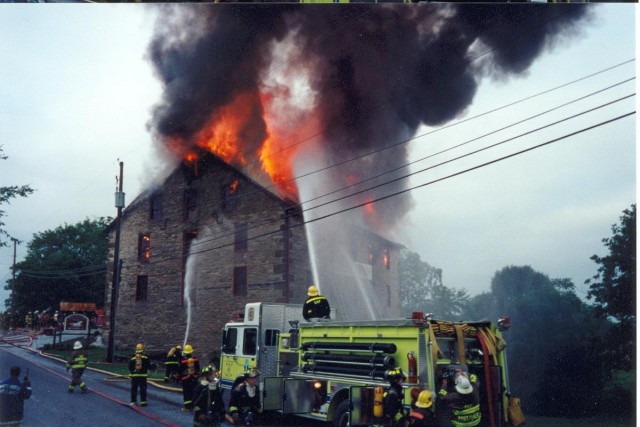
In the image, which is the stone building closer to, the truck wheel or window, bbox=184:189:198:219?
window, bbox=184:189:198:219

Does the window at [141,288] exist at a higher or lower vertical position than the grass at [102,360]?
higher

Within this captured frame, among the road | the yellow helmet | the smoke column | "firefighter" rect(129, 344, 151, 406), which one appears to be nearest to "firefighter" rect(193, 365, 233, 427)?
the road

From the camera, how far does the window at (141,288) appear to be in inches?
457

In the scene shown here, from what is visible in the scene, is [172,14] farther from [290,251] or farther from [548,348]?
[548,348]

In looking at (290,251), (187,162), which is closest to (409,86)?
(290,251)

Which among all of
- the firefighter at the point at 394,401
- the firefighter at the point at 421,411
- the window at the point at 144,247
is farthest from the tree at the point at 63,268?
the firefighter at the point at 421,411

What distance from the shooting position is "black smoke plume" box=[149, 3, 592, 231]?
11047 millimetres

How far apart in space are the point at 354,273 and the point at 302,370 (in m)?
5.63

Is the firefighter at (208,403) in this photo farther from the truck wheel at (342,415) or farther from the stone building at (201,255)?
the stone building at (201,255)

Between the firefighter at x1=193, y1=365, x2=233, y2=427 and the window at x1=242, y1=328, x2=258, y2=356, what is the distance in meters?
3.05

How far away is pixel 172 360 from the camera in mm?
11141

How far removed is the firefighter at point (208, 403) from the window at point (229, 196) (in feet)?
18.0

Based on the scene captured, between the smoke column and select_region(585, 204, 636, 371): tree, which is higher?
the smoke column

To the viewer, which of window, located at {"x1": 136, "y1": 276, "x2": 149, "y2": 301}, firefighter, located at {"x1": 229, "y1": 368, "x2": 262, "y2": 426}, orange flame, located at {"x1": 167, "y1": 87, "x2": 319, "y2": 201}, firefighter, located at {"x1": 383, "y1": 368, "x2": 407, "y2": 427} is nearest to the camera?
firefighter, located at {"x1": 383, "y1": 368, "x2": 407, "y2": 427}
